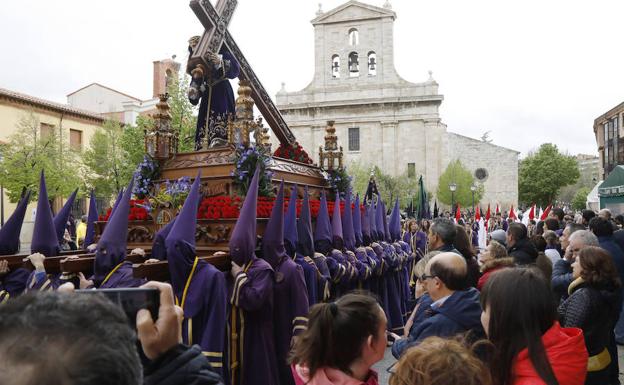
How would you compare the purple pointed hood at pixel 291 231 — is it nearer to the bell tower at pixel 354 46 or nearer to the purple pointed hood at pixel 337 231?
the purple pointed hood at pixel 337 231

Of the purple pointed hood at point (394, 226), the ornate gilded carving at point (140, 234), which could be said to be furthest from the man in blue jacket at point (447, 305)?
the purple pointed hood at point (394, 226)

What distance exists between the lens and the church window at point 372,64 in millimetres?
49969

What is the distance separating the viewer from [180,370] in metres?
1.67

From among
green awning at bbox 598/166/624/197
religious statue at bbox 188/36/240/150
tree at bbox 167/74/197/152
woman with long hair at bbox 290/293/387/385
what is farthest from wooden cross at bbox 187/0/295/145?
green awning at bbox 598/166/624/197

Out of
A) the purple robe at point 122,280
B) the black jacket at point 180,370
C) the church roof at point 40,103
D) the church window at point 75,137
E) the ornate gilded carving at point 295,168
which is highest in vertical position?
the church roof at point 40,103

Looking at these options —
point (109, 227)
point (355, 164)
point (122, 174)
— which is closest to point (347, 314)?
point (109, 227)

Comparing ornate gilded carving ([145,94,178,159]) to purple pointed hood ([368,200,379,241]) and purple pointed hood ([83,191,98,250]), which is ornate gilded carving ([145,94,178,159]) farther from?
→ purple pointed hood ([368,200,379,241])

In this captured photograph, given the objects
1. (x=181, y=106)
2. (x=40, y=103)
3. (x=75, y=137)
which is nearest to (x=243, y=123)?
(x=181, y=106)

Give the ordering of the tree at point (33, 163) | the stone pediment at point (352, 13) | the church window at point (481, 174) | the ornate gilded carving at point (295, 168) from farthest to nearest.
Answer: the church window at point (481, 174)
the stone pediment at point (352, 13)
the tree at point (33, 163)
the ornate gilded carving at point (295, 168)

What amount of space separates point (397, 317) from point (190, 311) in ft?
17.2

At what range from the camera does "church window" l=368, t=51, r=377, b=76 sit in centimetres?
4997

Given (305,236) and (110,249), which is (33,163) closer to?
(305,236)

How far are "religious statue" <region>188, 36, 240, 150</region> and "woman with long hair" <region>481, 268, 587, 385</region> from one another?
569cm

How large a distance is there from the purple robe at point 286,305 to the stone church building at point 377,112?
1732 inches
